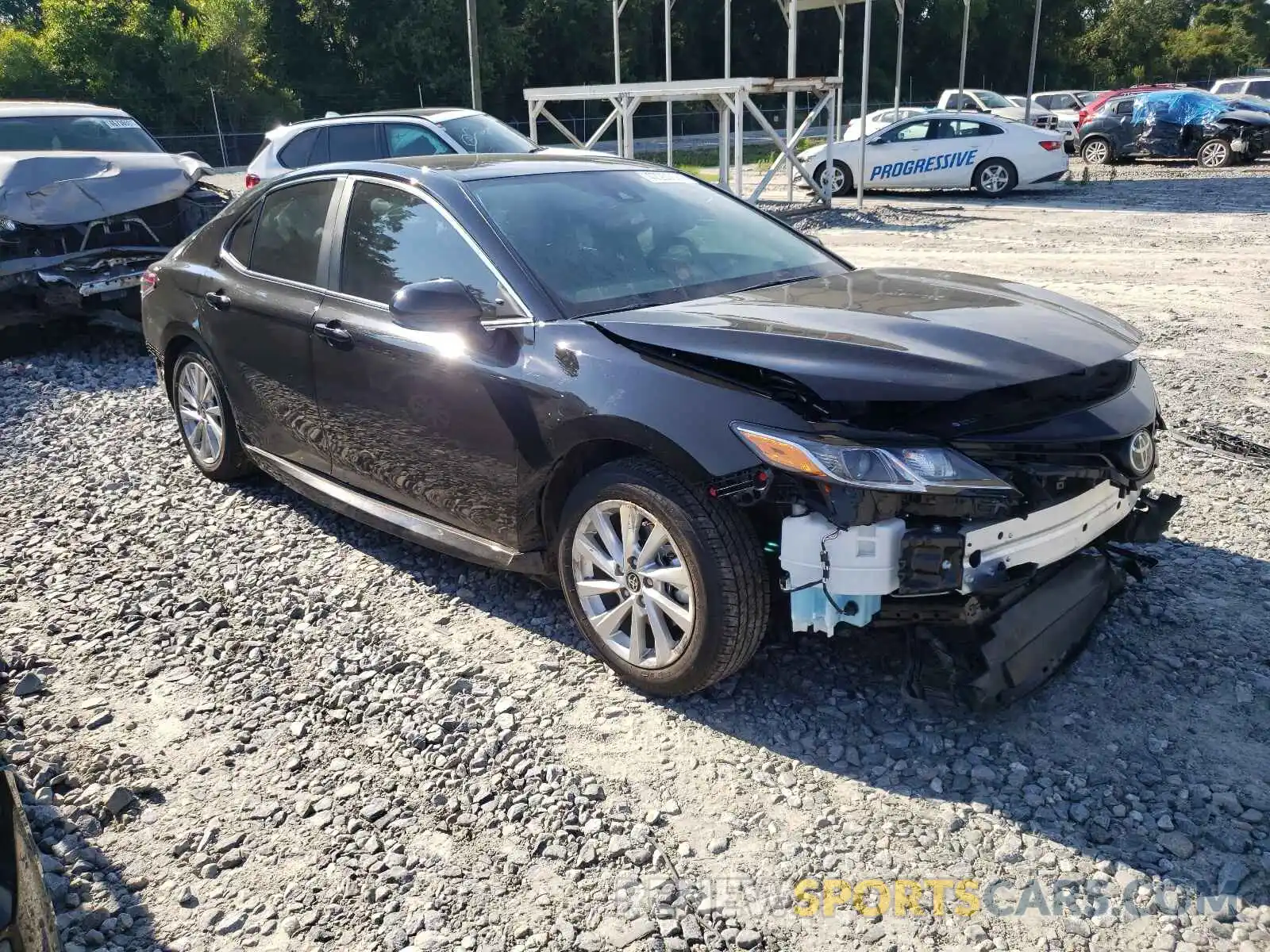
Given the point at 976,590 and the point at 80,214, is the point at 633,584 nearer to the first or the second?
the point at 976,590

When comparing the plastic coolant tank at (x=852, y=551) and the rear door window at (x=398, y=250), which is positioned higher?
the rear door window at (x=398, y=250)

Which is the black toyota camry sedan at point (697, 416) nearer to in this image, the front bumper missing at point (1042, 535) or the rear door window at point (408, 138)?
the front bumper missing at point (1042, 535)

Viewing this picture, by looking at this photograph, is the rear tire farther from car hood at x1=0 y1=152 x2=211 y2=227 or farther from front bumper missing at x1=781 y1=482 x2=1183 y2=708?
front bumper missing at x1=781 y1=482 x2=1183 y2=708

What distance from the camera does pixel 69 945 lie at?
8.56 feet

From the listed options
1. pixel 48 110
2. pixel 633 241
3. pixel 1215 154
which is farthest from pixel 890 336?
pixel 1215 154

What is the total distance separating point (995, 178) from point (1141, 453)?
1759 centimetres

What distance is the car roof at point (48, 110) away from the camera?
32.0ft

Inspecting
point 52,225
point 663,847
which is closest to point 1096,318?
point 663,847

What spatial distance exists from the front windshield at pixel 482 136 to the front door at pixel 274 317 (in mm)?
6885

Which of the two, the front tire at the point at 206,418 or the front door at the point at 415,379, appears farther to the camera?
the front tire at the point at 206,418

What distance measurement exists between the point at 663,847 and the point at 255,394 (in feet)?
10.2

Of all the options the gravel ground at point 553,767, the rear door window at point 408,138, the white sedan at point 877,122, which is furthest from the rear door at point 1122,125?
the gravel ground at point 553,767

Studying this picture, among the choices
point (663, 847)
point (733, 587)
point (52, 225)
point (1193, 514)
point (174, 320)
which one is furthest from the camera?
point (52, 225)

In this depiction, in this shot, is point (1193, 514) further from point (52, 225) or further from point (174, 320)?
point (52, 225)
